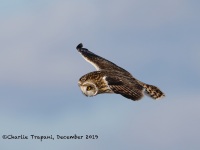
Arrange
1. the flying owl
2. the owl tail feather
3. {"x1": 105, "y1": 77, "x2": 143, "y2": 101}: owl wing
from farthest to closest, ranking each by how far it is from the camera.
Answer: the owl tail feather < the flying owl < {"x1": 105, "y1": 77, "x2": 143, "y2": 101}: owl wing

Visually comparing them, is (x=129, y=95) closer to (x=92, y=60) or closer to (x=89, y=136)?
(x=89, y=136)

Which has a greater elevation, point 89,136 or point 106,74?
point 106,74

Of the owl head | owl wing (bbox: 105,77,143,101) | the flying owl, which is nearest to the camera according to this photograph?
owl wing (bbox: 105,77,143,101)

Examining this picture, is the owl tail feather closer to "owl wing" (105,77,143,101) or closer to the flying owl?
the flying owl

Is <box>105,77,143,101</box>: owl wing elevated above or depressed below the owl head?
below

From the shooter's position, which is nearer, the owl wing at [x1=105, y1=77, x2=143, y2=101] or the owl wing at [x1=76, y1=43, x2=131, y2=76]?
the owl wing at [x1=105, y1=77, x2=143, y2=101]

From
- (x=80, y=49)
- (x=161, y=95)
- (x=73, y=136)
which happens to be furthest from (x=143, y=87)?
(x=80, y=49)

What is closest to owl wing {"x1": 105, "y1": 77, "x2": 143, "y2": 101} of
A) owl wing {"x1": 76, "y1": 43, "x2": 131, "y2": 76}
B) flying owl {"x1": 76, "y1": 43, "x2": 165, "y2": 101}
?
flying owl {"x1": 76, "y1": 43, "x2": 165, "y2": 101}

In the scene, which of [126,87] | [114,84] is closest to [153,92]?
[114,84]
